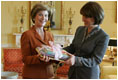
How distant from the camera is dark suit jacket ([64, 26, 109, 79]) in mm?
1449

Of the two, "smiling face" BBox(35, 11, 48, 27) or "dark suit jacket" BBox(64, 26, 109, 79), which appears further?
"smiling face" BBox(35, 11, 48, 27)

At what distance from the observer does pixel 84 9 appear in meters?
1.45

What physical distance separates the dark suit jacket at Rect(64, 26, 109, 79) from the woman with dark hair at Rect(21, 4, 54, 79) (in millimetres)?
238

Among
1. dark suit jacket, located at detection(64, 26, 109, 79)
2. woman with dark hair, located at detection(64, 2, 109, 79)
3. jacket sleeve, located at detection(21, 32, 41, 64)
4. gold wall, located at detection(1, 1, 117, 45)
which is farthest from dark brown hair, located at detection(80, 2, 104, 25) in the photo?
gold wall, located at detection(1, 1, 117, 45)

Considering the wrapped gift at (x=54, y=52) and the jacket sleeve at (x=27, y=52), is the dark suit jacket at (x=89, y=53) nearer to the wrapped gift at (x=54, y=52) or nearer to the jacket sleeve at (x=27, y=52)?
the wrapped gift at (x=54, y=52)

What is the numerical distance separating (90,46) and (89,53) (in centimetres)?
6

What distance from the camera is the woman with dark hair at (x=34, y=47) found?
153cm

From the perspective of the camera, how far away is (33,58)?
1.50 meters

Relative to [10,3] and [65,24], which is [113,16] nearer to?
[65,24]

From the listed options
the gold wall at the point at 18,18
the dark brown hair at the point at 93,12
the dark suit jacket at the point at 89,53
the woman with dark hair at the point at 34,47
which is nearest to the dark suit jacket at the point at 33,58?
the woman with dark hair at the point at 34,47

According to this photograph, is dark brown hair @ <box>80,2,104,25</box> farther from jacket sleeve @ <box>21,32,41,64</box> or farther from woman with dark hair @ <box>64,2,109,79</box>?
jacket sleeve @ <box>21,32,41,64</box>

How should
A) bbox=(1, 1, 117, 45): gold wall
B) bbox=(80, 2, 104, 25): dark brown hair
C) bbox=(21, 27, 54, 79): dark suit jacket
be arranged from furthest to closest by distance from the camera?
bbox=(1, 1, 117, 45): gold wall
bbox=(21, 27, 54, 79): dark suit jacket
bbox=(80, 2, 104, 25): dark brown hair

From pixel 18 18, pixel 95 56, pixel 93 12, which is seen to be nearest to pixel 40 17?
pixel 93 12

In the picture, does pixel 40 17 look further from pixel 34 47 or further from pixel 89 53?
pixel 89 53
